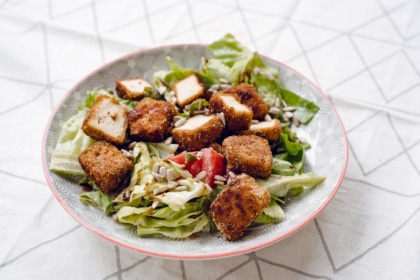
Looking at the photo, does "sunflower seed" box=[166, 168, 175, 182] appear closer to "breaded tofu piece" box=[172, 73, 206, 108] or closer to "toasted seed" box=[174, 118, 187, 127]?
"toasted seed" box=[174, 118, 187, 127]

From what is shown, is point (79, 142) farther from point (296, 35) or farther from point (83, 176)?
point (296, 35)

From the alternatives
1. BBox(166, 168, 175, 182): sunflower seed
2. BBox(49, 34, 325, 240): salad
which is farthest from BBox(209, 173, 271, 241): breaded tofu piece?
BBox(166, 168, 175, 182): sunflower seed

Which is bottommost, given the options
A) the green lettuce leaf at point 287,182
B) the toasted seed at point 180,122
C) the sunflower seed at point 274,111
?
the green lettuce leaf at point 287,182

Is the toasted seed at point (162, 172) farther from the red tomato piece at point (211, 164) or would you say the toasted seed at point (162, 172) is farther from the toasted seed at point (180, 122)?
the toasted seed at point (180, 122)

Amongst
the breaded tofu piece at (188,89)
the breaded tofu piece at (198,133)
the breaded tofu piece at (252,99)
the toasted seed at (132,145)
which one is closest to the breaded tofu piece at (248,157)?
the breaded tofu piece at (198,133)

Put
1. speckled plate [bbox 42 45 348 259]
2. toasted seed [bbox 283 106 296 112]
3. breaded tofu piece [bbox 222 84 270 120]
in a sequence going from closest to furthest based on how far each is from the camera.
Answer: speckled plate [bbox 42 45 348 259] < breaded tofu piece [bbox 222 84 270 120] < toasted seed [bbox 283 106 296 112]

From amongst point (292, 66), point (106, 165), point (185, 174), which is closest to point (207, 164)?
point (185, 174)
